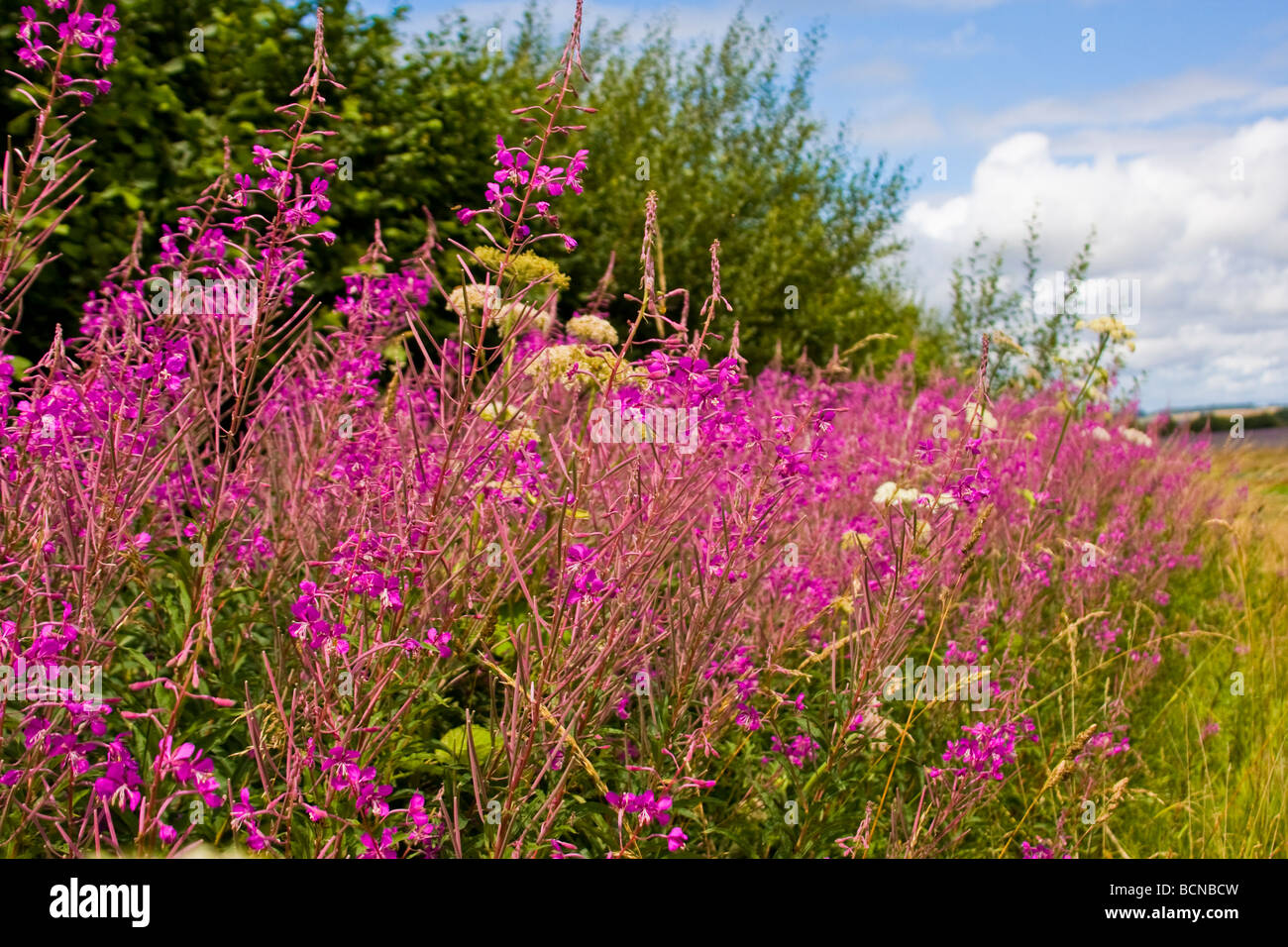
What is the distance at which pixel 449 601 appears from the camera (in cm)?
222

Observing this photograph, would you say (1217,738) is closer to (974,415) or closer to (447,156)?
(974,415)

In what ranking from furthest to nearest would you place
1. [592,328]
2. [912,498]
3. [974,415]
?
[592,328] < [912,498] < [974,415]

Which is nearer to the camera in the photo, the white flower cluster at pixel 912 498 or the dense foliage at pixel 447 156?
the white flower cluster at pixel 912 498

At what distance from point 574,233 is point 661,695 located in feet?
Result: 20.3

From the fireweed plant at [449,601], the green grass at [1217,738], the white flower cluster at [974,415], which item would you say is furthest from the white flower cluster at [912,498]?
the green grass at [1217,738]

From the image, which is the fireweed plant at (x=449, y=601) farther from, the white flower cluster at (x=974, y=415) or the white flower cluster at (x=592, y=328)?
the white flower cluster at (x=592, y=328)

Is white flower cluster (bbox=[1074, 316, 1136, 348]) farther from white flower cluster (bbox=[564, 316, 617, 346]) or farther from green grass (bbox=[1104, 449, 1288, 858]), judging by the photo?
white flower cluster (bbox=[564, 316, 617, 346])

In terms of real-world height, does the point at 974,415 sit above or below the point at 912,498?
above

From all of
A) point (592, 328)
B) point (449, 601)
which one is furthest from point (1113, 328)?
point (449, 601)

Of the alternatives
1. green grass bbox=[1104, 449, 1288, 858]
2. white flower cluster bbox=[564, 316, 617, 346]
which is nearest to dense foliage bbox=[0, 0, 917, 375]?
white flower cluster bbox=[564, 316, 617, 346]

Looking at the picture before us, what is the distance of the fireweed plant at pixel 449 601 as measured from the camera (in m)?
1.72
